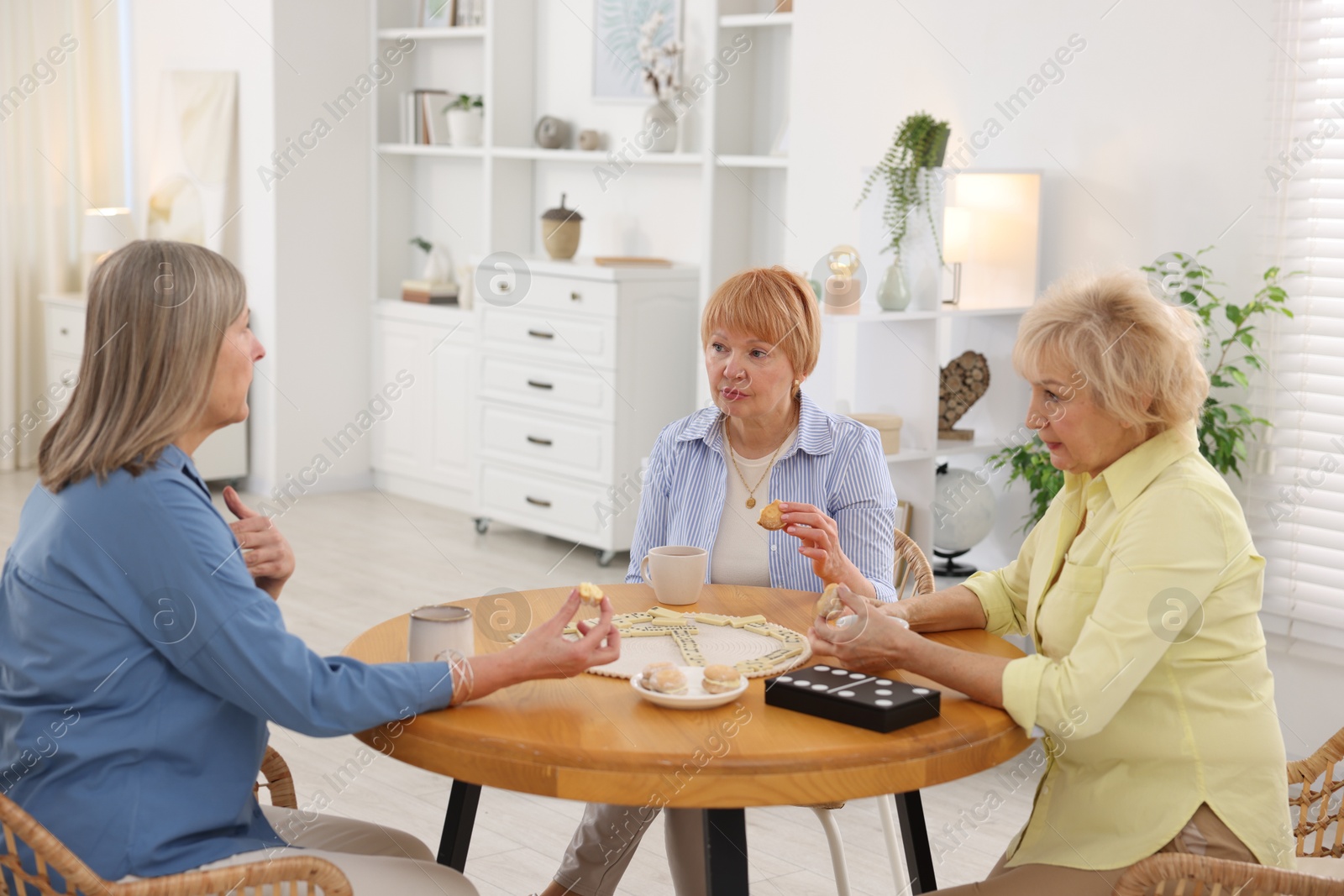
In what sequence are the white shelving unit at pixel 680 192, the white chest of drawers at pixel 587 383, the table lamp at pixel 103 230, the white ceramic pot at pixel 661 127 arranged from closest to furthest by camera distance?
the white shelving unit at pixel 680 192 → the white chest of drawers at pixel 587 383 → the white ceramic pot at pixel 661 127 → the table lamp at pixel 103 230

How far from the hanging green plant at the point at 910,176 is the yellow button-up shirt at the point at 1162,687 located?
2.20m

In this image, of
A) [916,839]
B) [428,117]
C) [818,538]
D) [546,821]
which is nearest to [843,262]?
[546,821]

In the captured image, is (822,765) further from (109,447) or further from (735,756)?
(109,447)

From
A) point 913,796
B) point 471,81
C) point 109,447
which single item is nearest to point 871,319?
point 913,796

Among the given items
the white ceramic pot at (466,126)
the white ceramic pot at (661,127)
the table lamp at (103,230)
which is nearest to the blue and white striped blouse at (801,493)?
the white ceramic pot at (661,127)

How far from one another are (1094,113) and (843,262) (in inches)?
35.5

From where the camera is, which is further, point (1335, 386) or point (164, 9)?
point (164, 9)

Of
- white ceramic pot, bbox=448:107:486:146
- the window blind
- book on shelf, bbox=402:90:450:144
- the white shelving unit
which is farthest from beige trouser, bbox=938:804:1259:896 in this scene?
book on shelf, bbox=402:90:450:144

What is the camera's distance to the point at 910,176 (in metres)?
3.83

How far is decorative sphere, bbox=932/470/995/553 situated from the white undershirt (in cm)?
176

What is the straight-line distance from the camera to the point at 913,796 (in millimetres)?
2209

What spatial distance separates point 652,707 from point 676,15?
4330mm

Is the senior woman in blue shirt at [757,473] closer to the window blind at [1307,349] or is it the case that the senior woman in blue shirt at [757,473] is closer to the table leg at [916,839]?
the table leg at [916,839]

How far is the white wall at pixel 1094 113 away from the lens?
11.9ft
